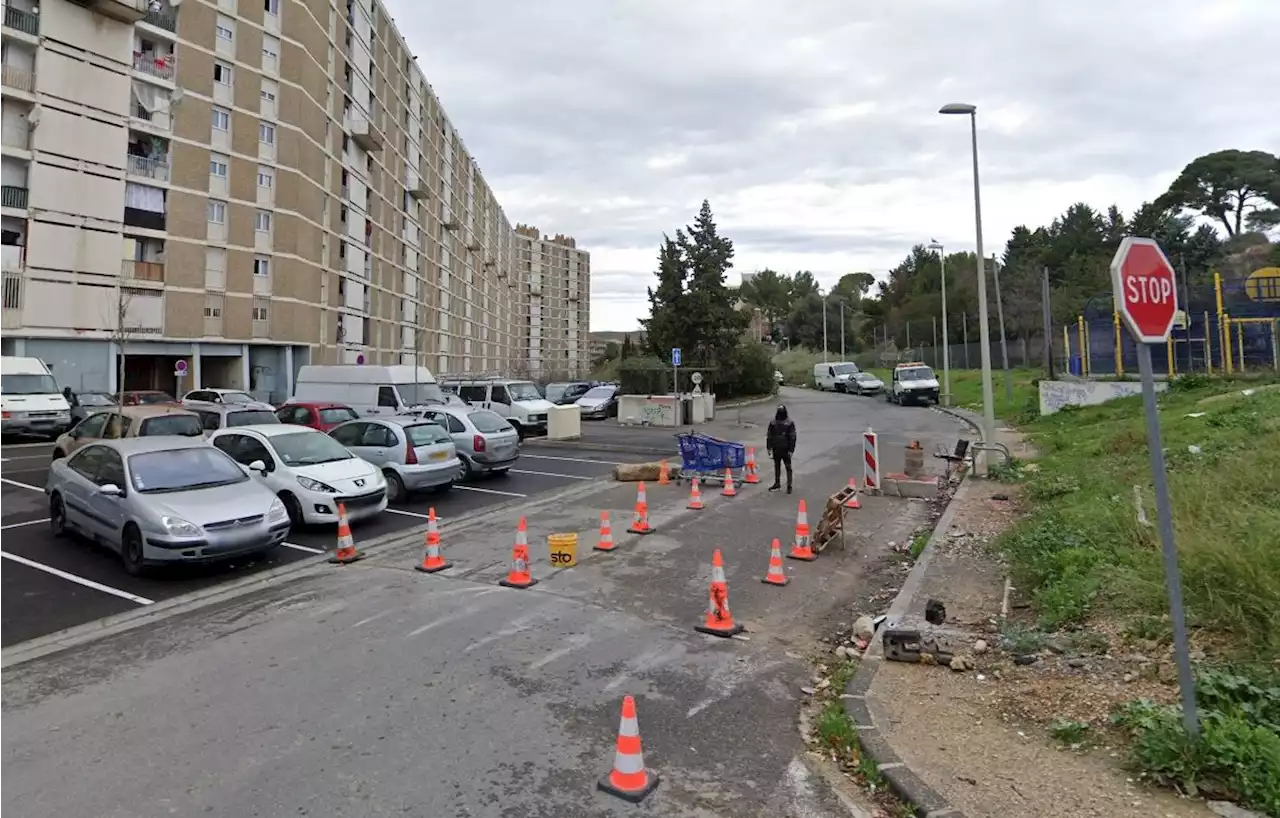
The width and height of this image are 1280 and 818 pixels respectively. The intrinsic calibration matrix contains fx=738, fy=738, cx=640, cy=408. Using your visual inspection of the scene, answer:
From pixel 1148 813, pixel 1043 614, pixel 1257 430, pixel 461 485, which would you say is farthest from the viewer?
pixel 461 485

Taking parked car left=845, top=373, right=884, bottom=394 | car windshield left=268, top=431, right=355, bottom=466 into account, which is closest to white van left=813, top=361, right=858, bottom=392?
parked car left=845, top=373, right=884, bottom=394

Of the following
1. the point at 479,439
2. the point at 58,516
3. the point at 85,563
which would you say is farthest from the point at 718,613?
the point at 479,439

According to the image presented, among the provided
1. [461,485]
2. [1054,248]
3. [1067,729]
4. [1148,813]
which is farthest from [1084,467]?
[1054,248]

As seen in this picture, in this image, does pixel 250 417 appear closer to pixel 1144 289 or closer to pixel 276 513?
pixel 276 513

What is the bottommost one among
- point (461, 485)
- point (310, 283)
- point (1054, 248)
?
point (461, 485)

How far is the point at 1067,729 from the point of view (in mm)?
4309

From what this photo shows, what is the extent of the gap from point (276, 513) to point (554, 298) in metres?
143

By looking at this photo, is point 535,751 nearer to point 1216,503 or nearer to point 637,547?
point 637,547

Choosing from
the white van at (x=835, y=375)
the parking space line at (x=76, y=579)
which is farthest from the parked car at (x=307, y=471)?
the white van at (x=835, y=375)

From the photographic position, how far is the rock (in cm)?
638

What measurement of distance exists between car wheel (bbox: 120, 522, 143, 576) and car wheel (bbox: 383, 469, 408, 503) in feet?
15.4

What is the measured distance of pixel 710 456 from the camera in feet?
48.5

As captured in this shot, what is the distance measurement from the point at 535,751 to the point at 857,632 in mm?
3324

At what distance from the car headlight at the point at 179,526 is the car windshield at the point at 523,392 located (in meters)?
18.1
